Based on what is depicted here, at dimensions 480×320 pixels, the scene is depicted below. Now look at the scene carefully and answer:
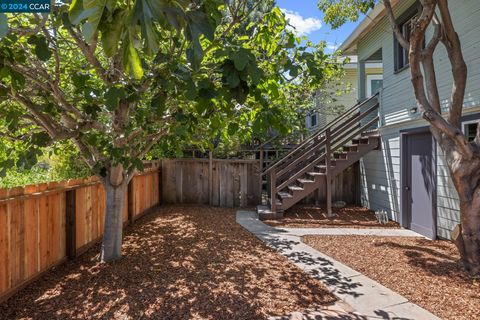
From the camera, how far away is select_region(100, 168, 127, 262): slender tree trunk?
4520 millimetres

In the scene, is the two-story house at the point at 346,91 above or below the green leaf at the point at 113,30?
above

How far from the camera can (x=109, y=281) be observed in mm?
3883

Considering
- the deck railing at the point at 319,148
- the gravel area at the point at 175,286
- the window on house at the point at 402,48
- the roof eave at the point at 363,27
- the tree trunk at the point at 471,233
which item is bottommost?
the gravel area at the point at 175,286

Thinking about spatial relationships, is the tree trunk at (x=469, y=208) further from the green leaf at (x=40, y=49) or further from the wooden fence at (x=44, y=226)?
the wooden fence at (x=44, y=226)

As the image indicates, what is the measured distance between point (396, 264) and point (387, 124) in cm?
457

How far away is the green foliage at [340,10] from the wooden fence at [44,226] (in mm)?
5861

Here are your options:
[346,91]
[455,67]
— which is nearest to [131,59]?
[455,67]

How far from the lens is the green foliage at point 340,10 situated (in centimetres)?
637

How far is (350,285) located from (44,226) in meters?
3.96

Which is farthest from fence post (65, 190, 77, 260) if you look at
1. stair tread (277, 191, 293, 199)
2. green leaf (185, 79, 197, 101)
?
stair tread (277, 191, 293, 199)

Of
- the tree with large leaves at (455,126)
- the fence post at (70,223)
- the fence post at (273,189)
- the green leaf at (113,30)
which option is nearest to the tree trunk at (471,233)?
the tree with large leaves at (455,126)

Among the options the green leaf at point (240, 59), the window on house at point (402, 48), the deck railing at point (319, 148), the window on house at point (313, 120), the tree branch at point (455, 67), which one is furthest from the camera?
the window on house at point (313, 120)

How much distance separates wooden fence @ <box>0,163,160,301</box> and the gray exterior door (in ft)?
21.0

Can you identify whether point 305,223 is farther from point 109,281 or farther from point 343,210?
point 109,281
